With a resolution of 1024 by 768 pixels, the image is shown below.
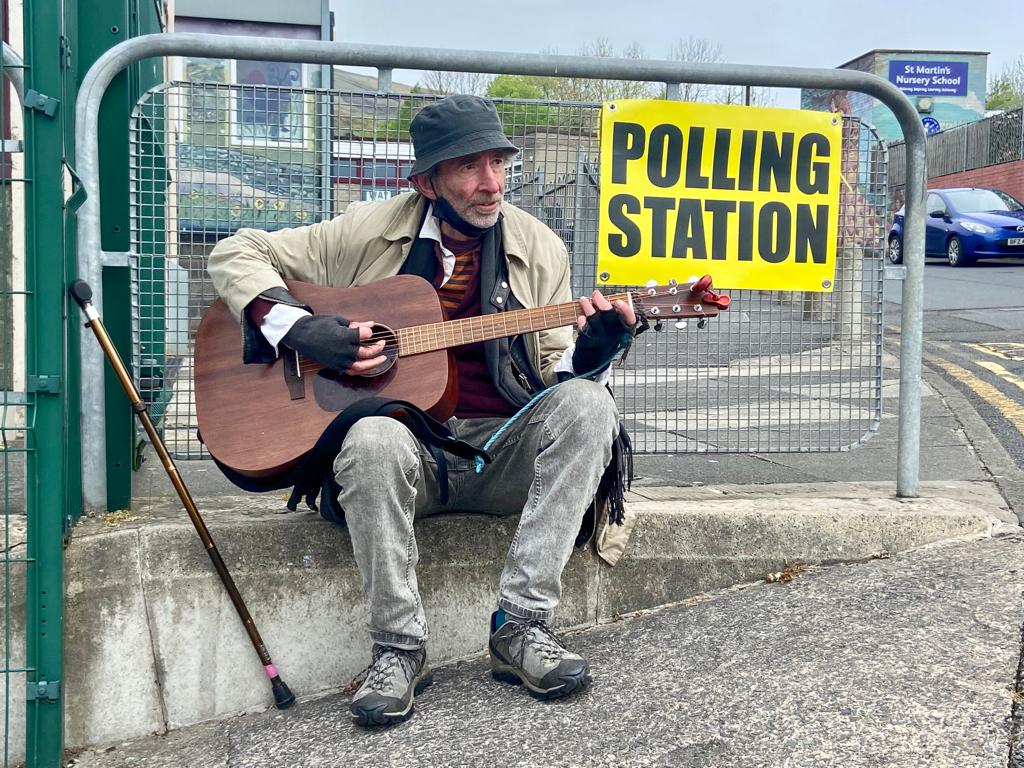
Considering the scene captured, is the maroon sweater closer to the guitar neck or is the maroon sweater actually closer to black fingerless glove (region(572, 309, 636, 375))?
the guitar neck

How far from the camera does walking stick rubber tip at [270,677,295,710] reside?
10.1 ft

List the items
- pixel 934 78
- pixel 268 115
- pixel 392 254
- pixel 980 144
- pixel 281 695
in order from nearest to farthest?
pixel 281 695 → pixel 392 254 → pixel 268 115 → pixel 980 144 → pixel 934 78

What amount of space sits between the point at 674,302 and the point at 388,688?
4.16 ft

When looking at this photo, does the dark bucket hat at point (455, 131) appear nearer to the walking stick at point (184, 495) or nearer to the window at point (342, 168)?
the window at point (342, 168)

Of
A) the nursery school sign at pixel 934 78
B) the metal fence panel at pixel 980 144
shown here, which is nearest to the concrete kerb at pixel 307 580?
the metal fence panel at pixel 980 144

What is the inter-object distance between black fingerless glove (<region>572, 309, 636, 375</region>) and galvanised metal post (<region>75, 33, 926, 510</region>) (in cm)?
88

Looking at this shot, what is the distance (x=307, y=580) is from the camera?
10.4 feet

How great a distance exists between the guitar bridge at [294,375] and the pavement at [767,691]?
87 cm

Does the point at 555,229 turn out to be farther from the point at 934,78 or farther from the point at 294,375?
the point at 934,78

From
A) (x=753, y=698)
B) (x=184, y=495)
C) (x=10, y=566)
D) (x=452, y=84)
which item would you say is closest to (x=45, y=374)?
(x=184, y=495)

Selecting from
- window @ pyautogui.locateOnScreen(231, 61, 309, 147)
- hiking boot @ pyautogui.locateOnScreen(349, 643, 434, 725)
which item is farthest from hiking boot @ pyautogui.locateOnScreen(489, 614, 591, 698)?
window @ pyautogui.locateOnScreen(231, 61, 309, 147)

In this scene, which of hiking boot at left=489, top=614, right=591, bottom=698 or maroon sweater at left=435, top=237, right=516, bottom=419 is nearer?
hiking boot at left=489, top=614, right=591, bottom=698

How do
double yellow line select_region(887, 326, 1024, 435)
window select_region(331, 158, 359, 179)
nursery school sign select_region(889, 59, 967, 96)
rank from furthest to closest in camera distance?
nursery school sign select_region(889, 59, 967, 96) → double yellow line select_region(887, 326, 1024, 435) → window select_region(331, 158, 359, 179)

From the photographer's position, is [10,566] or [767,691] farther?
[10,566]
